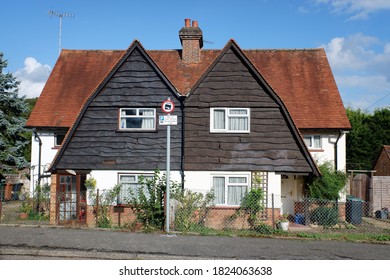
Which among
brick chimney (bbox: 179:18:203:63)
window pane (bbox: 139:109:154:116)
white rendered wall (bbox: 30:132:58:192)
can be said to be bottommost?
white rendered wall (bbox: 30:132:58:192)

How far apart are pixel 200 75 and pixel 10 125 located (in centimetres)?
1617

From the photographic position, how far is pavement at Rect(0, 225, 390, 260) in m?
10.6

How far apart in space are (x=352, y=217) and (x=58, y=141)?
Answer: 1453 centimetres

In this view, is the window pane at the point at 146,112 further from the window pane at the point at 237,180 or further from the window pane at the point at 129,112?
the window pane at the point at 237,180

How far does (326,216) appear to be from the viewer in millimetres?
16797

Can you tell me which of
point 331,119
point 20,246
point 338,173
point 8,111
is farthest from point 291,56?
point 8,111

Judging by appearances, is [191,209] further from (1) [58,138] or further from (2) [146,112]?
(1) [58,138]

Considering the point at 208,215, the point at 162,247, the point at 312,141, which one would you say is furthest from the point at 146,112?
the point at 312,141

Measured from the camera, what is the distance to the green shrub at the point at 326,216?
16703 mm

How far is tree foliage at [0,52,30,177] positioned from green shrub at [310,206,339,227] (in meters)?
21.2

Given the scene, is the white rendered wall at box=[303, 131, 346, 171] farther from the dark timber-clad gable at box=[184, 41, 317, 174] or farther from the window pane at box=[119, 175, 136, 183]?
the window pane at box=[119, 175, 136, 183]

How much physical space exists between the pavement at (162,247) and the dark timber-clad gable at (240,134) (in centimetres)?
418

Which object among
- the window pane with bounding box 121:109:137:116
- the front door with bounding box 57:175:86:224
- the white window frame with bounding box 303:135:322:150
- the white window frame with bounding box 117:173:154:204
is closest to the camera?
the front door with bounding box 57:175:86:224

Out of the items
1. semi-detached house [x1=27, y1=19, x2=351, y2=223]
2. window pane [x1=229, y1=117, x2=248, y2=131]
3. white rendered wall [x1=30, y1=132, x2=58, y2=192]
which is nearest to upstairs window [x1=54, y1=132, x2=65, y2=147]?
white rendered wall [x1=30, y1=132, x2=58, y2=192]
